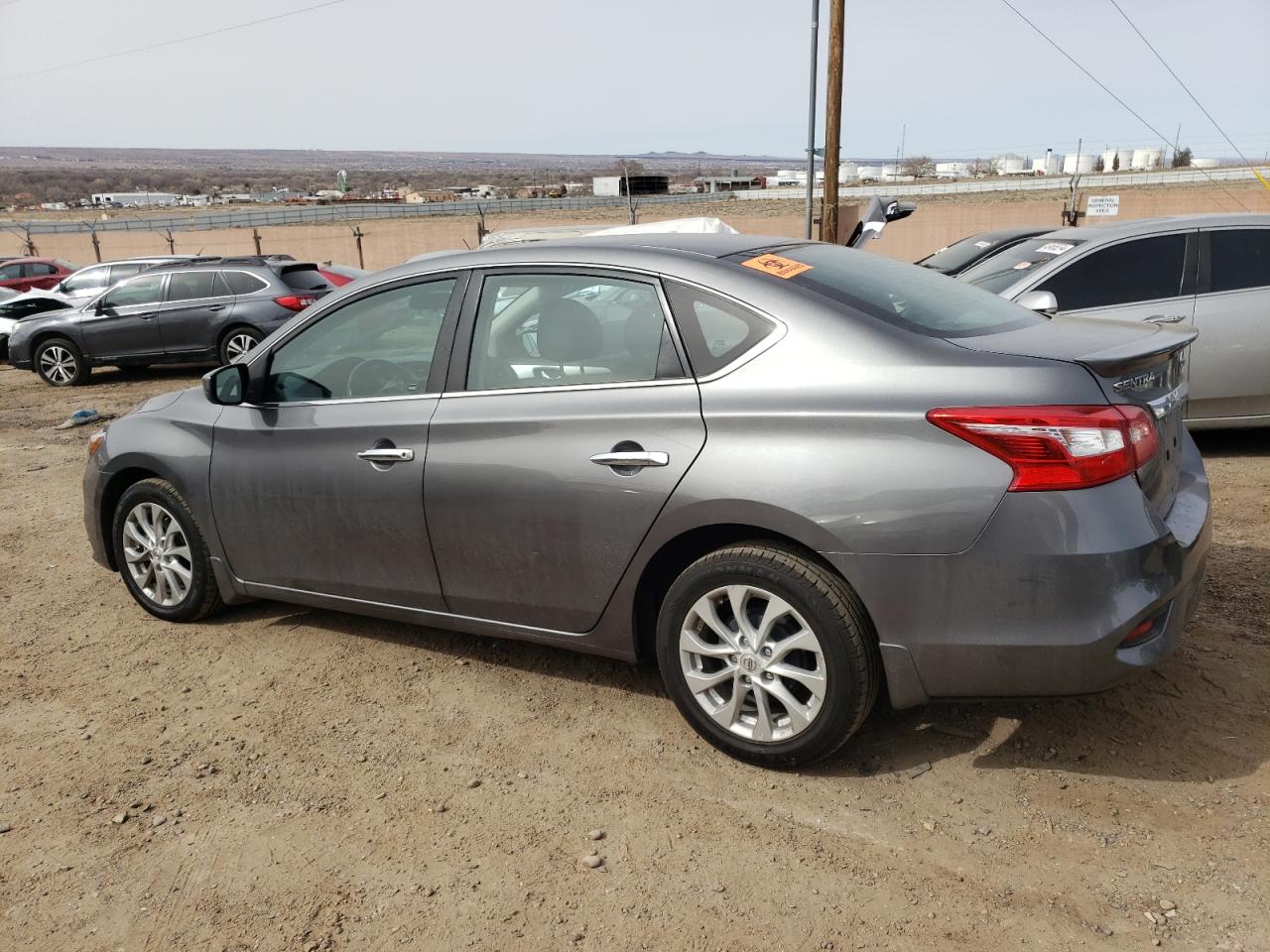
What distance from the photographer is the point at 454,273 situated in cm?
377

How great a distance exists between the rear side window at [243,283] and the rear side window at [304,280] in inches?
13.3

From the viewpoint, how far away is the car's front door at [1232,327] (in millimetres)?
6387

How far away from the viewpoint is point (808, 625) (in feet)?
9.77

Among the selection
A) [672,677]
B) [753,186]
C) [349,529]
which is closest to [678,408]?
[672,677]

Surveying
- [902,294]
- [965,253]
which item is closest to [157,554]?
[902,294]

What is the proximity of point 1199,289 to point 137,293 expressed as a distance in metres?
12.5

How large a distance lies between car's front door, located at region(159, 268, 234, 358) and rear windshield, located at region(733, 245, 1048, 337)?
11345 mm

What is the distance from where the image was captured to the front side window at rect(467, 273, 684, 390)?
333 cm

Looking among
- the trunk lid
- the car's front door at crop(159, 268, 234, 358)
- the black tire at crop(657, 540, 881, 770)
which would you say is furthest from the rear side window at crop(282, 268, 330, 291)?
the trunk lid

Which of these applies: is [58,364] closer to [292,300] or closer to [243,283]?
[243,283]

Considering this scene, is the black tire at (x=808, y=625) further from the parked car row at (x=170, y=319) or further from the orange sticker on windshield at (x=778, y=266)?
the parked car row at (x=170, y=319)

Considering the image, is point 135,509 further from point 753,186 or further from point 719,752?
point 753,186

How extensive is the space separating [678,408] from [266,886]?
1811 millimetres

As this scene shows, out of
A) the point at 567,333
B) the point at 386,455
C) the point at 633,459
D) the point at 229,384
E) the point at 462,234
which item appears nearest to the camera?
the point at 633,459
